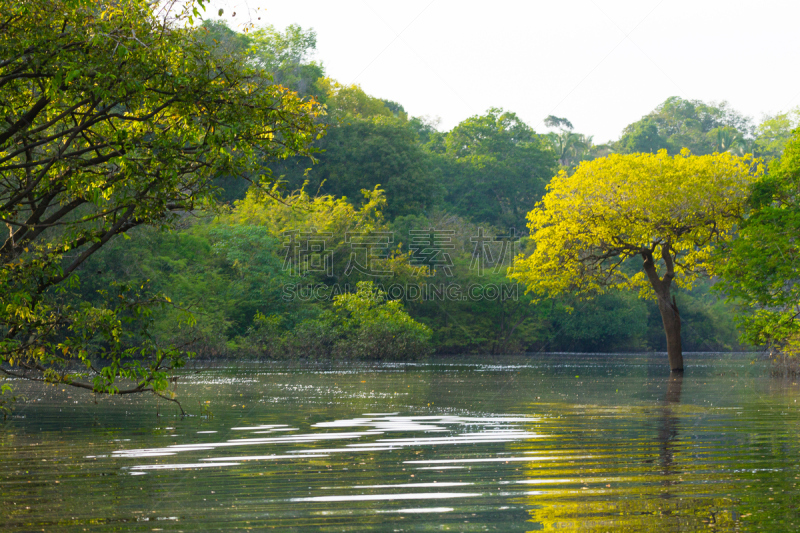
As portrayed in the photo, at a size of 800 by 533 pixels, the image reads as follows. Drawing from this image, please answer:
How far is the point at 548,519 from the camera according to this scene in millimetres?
6449

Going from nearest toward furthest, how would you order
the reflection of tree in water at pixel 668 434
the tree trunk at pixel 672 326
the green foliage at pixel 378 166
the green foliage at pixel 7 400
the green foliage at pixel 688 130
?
the reflection of tree in water at pixel 668 434
the green foliage at pixel 7 400
the tree trunk at pixel 672 326
the green foliage at pixel 378 166
the green foliage at pixel 688 130

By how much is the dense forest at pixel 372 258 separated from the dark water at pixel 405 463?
39.0 feet

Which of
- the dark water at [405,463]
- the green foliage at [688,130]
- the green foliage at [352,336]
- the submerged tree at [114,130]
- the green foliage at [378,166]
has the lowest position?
the dark water at [405,463]

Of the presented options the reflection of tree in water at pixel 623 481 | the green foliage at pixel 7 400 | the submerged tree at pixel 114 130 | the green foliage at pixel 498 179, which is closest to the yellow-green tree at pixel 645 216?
the reflection of tree in water at pixel 623 481

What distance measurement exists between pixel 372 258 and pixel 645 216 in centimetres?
1899

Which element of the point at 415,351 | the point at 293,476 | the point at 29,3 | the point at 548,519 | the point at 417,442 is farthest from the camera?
the point at 415,351

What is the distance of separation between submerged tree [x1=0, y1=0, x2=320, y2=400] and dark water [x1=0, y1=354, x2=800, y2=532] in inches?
54.6

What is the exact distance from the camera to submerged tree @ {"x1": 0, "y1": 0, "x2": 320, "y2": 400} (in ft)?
26.7

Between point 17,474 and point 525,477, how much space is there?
525 cm

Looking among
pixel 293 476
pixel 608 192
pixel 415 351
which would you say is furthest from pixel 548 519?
pixel 415 351

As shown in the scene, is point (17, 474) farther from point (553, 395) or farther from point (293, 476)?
point (553, 395)

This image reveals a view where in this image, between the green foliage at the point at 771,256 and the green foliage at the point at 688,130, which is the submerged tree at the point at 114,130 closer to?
the green foliage at the point at 771,256

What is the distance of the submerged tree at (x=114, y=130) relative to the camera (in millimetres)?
8125

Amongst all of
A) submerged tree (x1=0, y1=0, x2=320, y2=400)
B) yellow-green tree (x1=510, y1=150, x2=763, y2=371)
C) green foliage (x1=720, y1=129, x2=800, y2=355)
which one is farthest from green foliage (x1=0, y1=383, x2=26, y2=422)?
green foliage (x1=720, y1=129, x2=800, y2=355)
